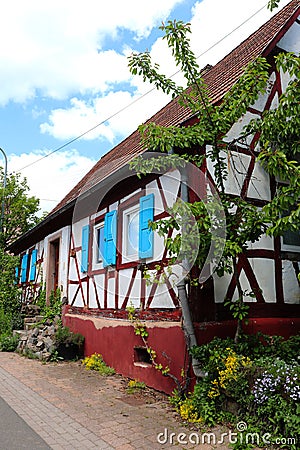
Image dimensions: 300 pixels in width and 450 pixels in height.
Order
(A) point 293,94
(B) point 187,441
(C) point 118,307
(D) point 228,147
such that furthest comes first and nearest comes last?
(C) point 118,307 → (D) point 228,147 → (A) point 293,94 → (B) point 187,441

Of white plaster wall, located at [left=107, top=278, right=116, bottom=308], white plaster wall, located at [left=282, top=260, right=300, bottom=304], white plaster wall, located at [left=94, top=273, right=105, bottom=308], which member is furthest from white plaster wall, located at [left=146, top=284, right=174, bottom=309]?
white plaster wall, located at [left=94, top=273, right=105, bottom=308]

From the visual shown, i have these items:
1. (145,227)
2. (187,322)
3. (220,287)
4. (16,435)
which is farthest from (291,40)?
(16,435)

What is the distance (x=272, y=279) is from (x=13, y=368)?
16.5 ft

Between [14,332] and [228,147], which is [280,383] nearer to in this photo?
[228,147]

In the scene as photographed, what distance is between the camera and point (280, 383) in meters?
4.04

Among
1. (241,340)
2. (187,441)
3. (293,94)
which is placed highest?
(293,94)

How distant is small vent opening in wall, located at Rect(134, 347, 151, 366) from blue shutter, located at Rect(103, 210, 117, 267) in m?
1.76

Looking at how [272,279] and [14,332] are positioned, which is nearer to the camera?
[272,279]

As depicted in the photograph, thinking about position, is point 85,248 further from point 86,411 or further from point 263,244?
point 86,411

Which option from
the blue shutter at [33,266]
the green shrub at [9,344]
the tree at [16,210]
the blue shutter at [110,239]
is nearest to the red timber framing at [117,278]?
the blue shutter at [110,239]

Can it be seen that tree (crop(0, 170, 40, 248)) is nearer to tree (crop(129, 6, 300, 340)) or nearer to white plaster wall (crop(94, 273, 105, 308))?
white plaster wall (crop(94, 273, 105, 308))

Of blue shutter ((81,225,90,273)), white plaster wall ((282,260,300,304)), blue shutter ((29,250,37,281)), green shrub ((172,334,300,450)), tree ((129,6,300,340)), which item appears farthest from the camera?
blue shutter ((29,250,37,281))

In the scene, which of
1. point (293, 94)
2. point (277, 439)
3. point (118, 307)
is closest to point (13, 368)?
point (118, 307)

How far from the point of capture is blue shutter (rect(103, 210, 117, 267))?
800 centimetres
